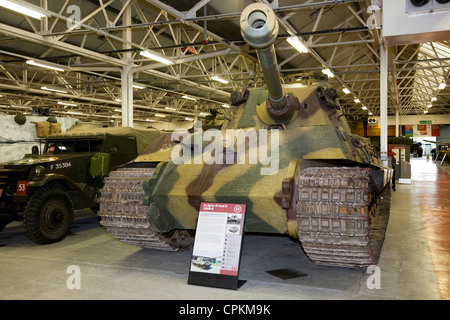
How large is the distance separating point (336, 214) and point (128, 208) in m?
2.83

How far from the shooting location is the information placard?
15.9 ft

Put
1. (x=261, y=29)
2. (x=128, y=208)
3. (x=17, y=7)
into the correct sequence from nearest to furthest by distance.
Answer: (x=261, y=29), (x=128, y=208), (x=17, y=7)

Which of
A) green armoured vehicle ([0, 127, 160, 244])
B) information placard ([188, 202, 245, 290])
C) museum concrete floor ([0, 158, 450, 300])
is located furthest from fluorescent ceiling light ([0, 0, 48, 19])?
information placard ([188, 202, 245, 290])

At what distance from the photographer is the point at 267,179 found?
514cm

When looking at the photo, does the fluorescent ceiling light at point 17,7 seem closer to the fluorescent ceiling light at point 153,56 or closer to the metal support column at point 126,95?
the fluorescent ceiling light at point 153,56

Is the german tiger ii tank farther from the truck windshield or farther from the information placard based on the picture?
the truck windshield

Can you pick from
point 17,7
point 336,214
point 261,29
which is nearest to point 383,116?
point 336,214

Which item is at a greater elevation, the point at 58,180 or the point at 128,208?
the point at 58,180

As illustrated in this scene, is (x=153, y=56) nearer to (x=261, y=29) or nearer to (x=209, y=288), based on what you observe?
(x=261, y=29)

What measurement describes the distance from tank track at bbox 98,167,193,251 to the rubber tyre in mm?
2188

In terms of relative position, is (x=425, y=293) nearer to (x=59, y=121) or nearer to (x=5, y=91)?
(x=59, y=121)

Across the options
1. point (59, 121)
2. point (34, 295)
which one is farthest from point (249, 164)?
point (59, 121)

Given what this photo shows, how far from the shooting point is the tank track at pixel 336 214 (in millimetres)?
→ 4562

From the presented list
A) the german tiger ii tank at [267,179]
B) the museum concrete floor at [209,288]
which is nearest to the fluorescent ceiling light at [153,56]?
the museum concrete floor at [209,288]
